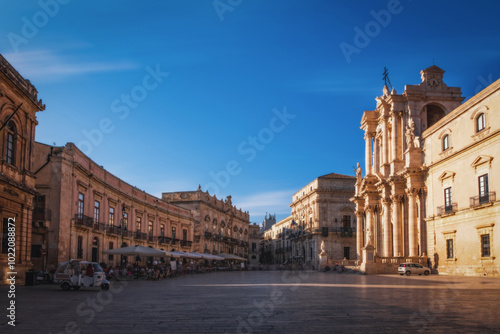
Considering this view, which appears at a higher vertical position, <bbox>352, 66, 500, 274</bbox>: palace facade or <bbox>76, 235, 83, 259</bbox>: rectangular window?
<bbox>352, 66, 500, 274</bbox>: palace facade

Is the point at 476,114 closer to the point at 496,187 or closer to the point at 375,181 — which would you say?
the point at 496,187

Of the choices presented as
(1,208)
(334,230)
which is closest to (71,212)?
(1,208)

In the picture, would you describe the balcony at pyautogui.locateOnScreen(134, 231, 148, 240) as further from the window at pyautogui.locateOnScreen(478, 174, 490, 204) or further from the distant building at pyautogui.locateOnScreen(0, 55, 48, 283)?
the window at pyautogui.locateOnScreen(478, 174, 490, 204)

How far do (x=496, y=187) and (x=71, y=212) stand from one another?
79.1 feet

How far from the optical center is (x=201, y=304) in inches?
476

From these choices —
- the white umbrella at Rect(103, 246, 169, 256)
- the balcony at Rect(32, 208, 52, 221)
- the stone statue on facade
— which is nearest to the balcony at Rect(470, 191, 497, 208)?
the stone statue on facade

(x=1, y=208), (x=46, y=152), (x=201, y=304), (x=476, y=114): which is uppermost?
(x=476, y=114)

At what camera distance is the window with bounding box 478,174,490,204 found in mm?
27705

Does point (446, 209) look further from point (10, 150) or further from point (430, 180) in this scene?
point (10, 150)

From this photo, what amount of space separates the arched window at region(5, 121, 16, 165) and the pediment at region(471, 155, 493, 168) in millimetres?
23811

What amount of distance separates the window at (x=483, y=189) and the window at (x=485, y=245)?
1.93 m

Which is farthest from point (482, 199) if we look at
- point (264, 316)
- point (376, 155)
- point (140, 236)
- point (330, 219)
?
point (330, 219)

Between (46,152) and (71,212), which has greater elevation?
(46,152)

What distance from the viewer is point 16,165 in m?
21.8
